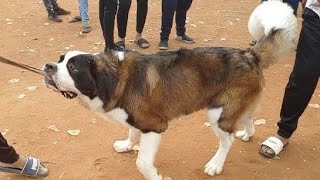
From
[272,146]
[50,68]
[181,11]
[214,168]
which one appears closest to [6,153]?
[50,68]

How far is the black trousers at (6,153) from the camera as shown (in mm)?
3127

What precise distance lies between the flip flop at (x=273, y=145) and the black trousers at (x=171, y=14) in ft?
9.87

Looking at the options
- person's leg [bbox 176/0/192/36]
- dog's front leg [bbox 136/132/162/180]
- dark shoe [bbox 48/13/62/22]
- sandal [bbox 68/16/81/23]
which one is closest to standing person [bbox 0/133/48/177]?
dog's front leg [bbox 136/132/162/180]

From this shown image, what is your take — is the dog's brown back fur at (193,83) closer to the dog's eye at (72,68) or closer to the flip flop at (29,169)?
the dog's eye at (72,68)

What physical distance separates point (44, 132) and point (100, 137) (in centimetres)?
62

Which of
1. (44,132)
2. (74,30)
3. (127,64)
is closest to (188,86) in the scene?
(127,64)

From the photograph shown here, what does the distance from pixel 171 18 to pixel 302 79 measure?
3.17 m

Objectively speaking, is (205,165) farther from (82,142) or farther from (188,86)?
(82,142)

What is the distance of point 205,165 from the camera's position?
363 cm

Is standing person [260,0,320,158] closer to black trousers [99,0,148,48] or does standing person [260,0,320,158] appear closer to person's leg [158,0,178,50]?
black trousers [99,0,148,48]

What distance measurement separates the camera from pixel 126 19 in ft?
19.6

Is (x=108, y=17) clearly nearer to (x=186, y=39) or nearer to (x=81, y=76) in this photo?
(x=186, y=39)

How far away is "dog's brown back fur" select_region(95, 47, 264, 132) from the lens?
10.1 ft

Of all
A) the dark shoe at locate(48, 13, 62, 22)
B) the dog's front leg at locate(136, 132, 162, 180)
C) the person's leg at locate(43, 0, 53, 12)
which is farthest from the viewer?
the dark shoe at locate(48, 13, 62, 22)
